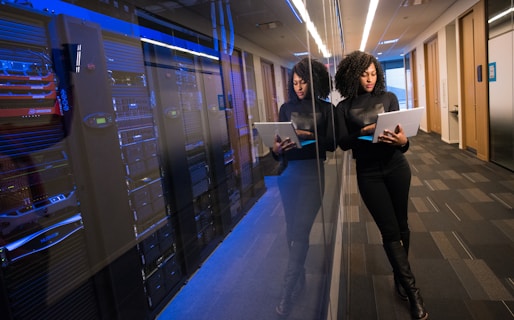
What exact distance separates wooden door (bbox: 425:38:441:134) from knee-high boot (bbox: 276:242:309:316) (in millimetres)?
7398

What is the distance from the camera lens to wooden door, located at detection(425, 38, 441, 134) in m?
7.22

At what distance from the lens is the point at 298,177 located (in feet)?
3.28

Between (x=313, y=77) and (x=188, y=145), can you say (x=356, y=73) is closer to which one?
(x=313, y=77)

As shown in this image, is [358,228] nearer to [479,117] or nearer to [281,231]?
[281,231]

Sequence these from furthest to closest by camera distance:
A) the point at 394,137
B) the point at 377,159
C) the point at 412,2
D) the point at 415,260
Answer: the point at 412,2, the point at 415,260, the point at 377,159, the point at 394,137

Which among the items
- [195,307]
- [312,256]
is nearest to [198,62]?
[195,307]

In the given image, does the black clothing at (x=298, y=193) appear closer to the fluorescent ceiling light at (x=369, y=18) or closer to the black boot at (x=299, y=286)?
the black boot at (x=299, y=286)

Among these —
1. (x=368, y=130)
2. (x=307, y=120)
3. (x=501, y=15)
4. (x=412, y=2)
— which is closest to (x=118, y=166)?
(x=307, y=120)

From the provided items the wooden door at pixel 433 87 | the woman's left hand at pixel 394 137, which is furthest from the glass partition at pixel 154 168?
the wooden door at pixel 433 87

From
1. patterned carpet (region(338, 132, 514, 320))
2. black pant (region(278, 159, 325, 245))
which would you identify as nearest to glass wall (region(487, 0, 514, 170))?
patterned carpet (region(338, 132, 514, 320))

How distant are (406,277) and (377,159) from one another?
0.59 metres

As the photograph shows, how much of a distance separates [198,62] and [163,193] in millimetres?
346

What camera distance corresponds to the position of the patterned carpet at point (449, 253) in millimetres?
1692

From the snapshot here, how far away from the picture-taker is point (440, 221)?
9.02 feet
